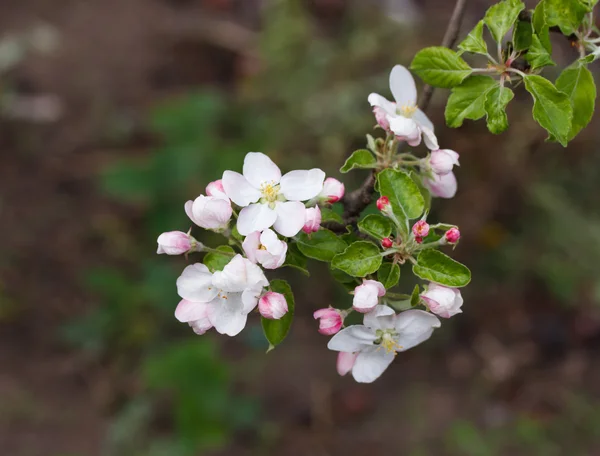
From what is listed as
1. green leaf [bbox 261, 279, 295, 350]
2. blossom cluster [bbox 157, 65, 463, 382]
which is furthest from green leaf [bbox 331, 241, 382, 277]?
green leaf [bbox 261, 279, 295, 350]

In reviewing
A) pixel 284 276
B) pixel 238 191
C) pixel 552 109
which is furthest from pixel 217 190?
pixel 284 276

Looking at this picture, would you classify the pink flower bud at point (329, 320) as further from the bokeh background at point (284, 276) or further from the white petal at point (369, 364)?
the bokeh background at point (284, 276)

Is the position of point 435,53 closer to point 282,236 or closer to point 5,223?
point 282,236

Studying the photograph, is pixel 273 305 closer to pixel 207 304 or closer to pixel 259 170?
pixel 207 304

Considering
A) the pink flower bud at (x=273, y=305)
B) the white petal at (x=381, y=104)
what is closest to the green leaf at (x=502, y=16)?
the white petal at (x=381, y=104)

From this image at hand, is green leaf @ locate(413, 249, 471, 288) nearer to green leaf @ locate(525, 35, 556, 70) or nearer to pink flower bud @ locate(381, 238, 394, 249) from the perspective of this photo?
pink flower bud @ locate(381, 238, 394, 249)

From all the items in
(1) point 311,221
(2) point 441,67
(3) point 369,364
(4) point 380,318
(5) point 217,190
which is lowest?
(3) point 369,364
